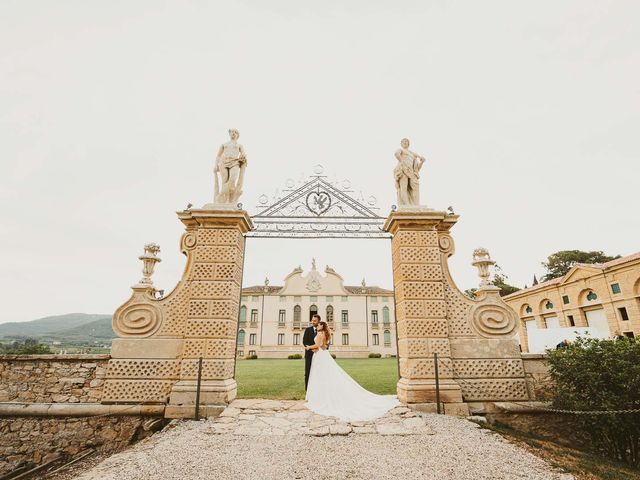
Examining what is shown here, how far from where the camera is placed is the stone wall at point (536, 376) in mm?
6438

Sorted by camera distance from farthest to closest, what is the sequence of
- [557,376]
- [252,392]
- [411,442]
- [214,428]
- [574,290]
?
[574,290] < [252,392] < [557,376] < [214,428] < [411,442]

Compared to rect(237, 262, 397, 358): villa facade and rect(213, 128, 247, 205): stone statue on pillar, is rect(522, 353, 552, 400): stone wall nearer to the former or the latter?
rect(213, 128, 247, 205): stone statue on pillar

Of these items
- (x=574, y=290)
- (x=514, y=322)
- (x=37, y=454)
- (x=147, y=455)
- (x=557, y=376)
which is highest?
(x=574, y=290)

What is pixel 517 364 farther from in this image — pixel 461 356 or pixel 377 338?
pixel 377 338

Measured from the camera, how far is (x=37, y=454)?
19.4 ft

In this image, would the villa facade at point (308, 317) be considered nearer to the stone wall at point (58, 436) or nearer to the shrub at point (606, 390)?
the stone wall at point (58, 436)

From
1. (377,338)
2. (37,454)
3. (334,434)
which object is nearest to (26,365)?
(37,454)

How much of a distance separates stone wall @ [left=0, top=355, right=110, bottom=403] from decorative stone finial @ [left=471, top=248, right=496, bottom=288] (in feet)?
26.0

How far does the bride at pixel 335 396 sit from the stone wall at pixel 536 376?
2708mm

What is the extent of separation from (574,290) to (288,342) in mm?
27863

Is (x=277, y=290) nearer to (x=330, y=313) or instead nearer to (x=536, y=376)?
(x=330, y=313)

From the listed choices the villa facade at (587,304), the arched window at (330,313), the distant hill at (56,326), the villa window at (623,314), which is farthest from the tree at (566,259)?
the distant hill at (56,326)

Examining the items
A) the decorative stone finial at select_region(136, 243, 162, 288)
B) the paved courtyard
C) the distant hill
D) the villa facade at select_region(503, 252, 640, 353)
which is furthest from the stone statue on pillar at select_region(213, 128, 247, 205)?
the distant hill

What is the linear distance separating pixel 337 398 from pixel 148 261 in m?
4.78
